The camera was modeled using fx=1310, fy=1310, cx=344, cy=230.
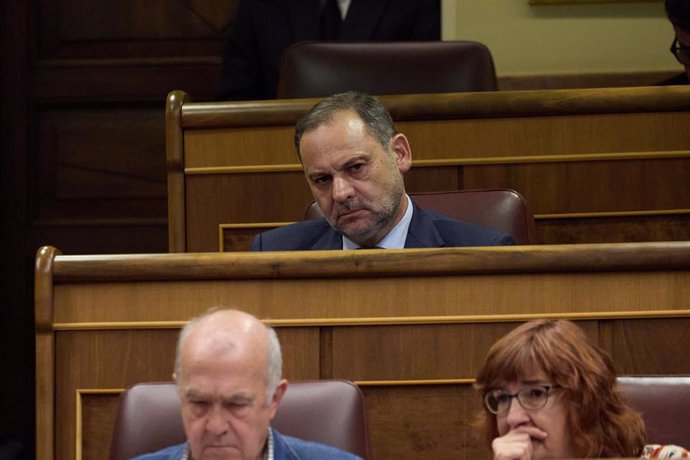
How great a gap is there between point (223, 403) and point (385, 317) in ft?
1.08

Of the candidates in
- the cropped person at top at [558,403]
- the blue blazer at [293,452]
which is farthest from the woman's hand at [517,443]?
the blue blazer at [293,452]

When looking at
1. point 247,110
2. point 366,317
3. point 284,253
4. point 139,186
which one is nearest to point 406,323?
point 366,317

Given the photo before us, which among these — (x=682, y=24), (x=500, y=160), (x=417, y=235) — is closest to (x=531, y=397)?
(x=417, y=235)

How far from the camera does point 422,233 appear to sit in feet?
5.35

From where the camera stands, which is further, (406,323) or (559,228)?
(559,228)

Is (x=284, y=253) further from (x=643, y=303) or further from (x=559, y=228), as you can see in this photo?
(x=559, y=228)

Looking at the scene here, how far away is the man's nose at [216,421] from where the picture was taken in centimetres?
104

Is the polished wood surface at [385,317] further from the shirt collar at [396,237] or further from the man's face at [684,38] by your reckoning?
the man's face at [684,38]

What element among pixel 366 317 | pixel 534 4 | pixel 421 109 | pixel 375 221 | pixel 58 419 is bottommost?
pixel 58 419

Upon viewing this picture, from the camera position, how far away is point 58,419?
4.48 ft

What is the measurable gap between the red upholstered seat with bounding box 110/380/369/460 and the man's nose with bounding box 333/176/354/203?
452mm

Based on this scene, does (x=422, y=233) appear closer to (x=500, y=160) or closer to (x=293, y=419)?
(x=500, y=160)

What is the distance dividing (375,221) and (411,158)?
203mm

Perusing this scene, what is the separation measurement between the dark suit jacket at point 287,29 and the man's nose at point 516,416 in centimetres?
131
